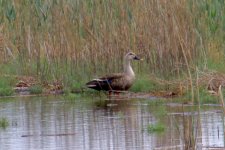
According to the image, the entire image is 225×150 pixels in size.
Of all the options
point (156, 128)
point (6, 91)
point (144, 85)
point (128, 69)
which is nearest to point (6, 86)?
point (6, 91)

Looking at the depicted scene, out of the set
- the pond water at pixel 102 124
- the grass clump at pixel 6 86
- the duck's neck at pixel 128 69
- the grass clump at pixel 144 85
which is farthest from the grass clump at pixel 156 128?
the grass clump at pixel 6 86

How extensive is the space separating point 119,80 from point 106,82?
0.23 metres

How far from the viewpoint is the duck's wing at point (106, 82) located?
46.7ft

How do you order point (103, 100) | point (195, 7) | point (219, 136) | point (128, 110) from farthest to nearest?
point (195, 7), point (103, 100), point (128, 110), point (219, 136)

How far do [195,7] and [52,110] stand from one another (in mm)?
3554

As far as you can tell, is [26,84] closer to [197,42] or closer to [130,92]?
[130,92]

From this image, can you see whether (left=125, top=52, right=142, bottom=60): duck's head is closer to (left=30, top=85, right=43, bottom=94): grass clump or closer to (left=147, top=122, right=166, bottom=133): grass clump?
(left=30, top=85, right=43, bottom=94): grass clump

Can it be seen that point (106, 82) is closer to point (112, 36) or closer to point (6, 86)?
point (112, 36)

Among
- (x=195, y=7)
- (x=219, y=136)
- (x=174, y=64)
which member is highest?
(x=195, y=7)

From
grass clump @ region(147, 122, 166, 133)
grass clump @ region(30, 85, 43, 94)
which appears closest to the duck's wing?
grass clump @ region(30, 85, 43, 94)

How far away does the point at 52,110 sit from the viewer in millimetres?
12828

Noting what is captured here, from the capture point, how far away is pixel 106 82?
14.3 m

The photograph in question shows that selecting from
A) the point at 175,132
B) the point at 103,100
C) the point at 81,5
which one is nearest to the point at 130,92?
the point at 103,100

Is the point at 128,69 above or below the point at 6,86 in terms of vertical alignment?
above
